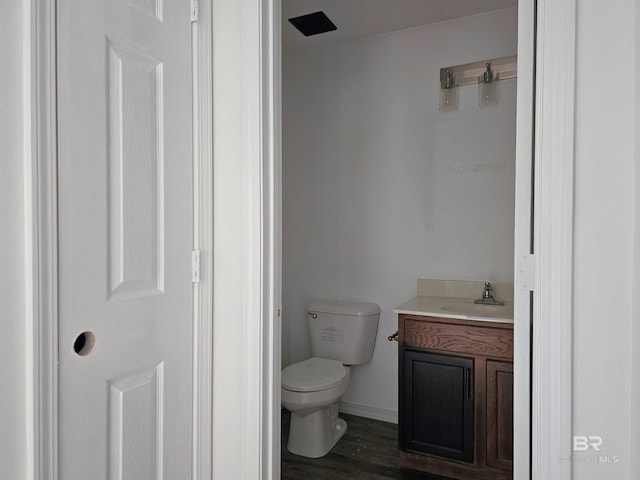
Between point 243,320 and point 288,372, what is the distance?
127 centimetres

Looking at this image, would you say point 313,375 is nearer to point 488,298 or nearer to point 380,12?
point 488,298

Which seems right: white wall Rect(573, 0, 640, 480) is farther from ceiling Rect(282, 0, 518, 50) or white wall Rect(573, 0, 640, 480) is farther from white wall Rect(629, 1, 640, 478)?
ceiling Rect(282, 0, 518, 50)

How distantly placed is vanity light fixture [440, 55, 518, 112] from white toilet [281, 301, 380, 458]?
139 centimetres

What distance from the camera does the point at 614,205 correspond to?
1085 millimetres

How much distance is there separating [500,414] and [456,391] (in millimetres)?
218

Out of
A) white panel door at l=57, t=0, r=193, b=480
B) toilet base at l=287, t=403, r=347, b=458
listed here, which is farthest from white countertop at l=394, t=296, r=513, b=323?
white panel door at l=57, t=0, r=193, b=480

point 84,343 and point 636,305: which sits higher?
point 636,305

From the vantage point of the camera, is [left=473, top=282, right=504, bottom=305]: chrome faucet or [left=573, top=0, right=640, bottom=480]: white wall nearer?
[left=573, top=0, right=640, bottom=480]: white wall

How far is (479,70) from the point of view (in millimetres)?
2676

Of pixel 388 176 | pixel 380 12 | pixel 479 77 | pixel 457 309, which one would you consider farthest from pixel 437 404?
pixel 380 12

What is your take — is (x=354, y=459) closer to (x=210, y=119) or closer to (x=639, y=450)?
(x=639, y=450)

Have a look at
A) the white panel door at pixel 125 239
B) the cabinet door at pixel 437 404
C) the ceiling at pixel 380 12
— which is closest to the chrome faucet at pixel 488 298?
the cabinet door at pixel 437 404

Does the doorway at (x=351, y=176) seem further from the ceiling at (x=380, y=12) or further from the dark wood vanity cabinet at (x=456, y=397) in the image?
the dark wood vanity cabinet at (x=456, y=397)

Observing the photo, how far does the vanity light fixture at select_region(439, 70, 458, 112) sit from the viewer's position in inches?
108
